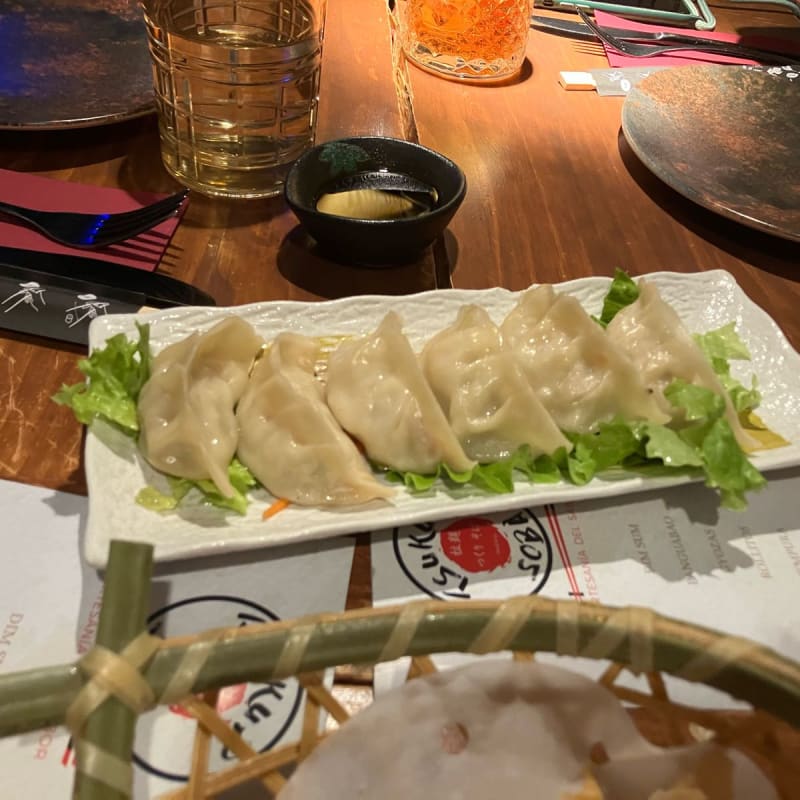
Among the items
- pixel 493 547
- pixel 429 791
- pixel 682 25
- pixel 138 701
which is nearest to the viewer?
pixel 138 701

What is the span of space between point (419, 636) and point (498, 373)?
73cm

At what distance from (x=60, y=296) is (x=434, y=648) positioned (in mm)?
1008

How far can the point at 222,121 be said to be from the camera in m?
1.65

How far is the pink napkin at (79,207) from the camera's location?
1496 mm

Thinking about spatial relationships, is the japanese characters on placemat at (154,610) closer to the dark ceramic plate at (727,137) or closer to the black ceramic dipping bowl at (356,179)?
the black ceramic dipping bowl at (356,179)

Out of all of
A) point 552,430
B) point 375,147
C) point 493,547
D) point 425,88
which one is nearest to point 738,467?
point 552,430

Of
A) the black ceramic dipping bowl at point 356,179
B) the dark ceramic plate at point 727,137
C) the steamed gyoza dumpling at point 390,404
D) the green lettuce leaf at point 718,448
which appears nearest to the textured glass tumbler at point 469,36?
the dark ceramic plate at point 727,137

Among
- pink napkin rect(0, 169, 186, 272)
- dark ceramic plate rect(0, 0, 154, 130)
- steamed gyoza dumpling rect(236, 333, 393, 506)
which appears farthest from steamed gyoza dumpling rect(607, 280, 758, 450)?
dark ceramic plate rect(0, 0, 154, 130)

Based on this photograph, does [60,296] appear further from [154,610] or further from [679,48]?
[679,48]

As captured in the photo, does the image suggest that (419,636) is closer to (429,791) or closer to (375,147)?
(429,791)

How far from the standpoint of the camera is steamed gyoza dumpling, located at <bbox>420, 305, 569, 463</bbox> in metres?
1.24

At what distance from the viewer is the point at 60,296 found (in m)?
1.31

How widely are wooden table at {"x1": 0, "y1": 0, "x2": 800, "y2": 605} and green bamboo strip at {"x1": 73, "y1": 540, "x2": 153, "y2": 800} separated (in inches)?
17.5

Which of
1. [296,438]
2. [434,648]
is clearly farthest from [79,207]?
[434,648]
